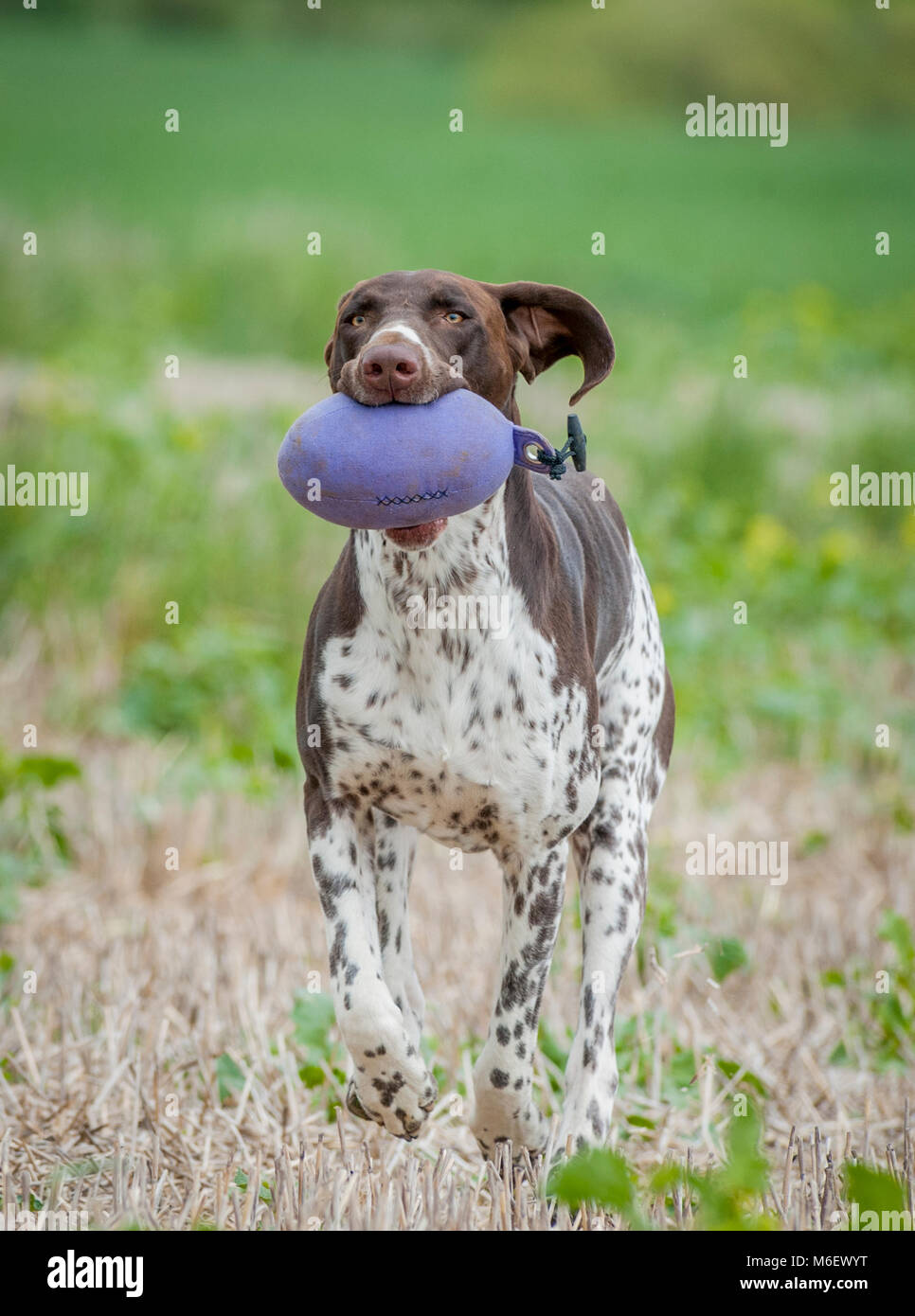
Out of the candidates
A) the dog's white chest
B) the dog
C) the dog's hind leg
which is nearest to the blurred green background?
the dog's hind leg

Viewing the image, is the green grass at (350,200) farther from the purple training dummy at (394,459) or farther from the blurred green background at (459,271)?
the purple training dummy at (394,459)

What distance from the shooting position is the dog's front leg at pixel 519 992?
3.62 meters

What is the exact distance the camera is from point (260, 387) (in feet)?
37.0

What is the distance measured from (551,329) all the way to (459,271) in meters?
11.3

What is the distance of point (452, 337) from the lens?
333 centimetres

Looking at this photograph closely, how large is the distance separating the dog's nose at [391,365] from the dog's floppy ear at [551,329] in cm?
48

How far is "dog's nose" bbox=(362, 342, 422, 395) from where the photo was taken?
3.09 meters

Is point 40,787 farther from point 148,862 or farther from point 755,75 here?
point 755,75

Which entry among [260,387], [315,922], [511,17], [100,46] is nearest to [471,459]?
[315,922]

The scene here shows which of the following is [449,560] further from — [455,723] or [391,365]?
[391,365]

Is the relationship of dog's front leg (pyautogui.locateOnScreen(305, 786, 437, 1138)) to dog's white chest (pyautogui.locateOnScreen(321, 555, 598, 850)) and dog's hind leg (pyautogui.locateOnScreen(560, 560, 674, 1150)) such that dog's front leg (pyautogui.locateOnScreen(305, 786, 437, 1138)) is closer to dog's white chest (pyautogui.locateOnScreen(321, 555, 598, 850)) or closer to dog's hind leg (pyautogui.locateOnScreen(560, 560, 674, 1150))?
dog's white chest (pyautogui.locateOnScreen(321, 555, 598, 850))

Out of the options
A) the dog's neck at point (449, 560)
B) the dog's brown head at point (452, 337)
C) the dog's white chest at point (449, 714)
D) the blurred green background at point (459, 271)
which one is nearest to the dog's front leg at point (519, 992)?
the dog's white chest at point (449, 714)

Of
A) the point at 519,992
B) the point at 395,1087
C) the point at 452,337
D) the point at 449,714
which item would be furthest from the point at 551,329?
the point at 395,1087

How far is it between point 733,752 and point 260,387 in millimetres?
4973
